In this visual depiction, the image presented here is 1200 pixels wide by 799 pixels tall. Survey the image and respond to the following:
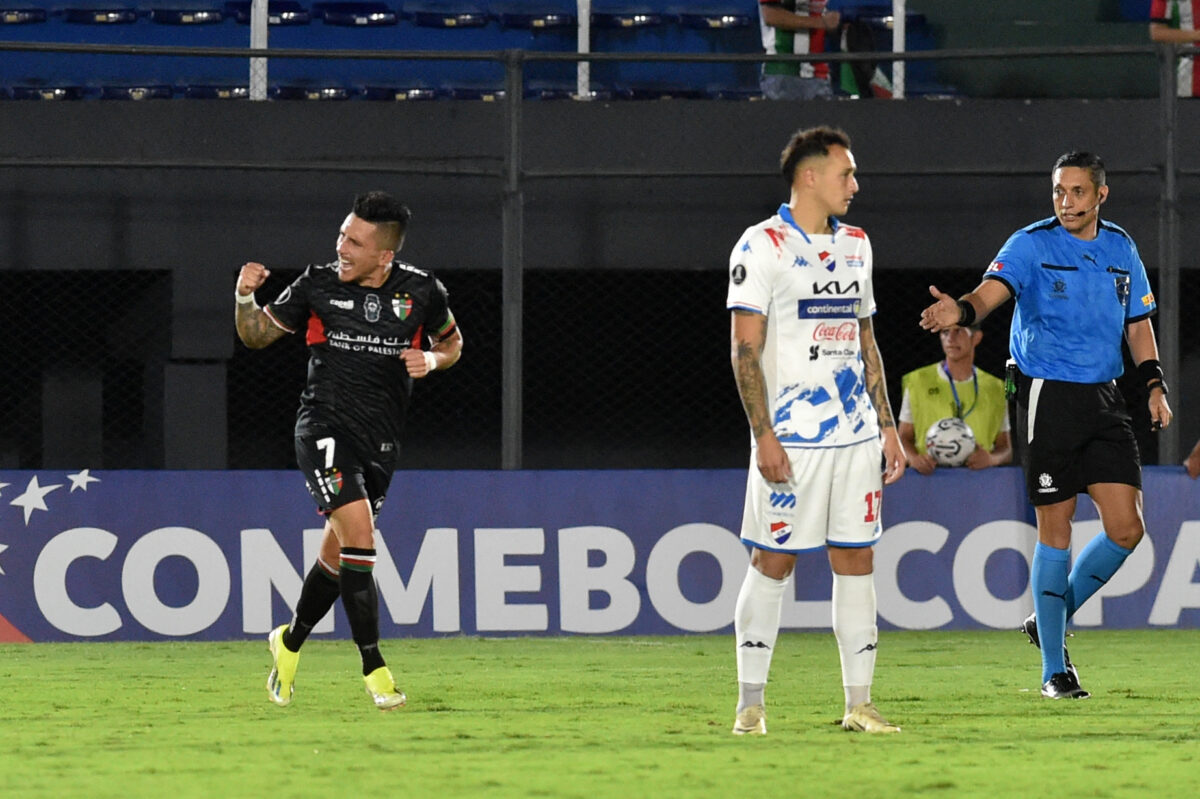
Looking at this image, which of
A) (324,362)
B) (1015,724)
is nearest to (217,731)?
(324,362)

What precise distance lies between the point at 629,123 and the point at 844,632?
751 cm

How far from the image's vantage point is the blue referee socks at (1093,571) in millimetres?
7453

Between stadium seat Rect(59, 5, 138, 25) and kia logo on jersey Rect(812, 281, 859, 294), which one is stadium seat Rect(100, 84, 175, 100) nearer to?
stadium seat Rect(59, 5, 138, 25)

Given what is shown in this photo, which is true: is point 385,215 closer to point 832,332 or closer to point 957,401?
point 832,332

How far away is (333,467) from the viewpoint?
711 centimetres

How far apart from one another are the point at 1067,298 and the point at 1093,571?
1117mm

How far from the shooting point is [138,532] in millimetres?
10531

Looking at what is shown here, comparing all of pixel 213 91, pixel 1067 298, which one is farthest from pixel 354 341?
pixel 213 91

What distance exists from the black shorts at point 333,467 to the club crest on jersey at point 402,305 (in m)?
0.52

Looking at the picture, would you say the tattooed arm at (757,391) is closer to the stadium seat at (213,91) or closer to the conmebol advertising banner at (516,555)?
the conmebol advertising banner at (516,555)

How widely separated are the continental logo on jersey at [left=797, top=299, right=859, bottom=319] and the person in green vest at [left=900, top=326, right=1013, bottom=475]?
5206 millimetres

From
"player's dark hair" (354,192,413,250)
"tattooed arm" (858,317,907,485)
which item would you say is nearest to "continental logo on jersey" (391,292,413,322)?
"player's dark hair" (354,192,413,250)

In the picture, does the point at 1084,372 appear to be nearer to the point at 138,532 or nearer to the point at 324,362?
the point at 324,362

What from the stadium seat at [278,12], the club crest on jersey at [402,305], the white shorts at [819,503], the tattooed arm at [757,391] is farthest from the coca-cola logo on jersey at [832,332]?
the stadium seat at [278,12]
